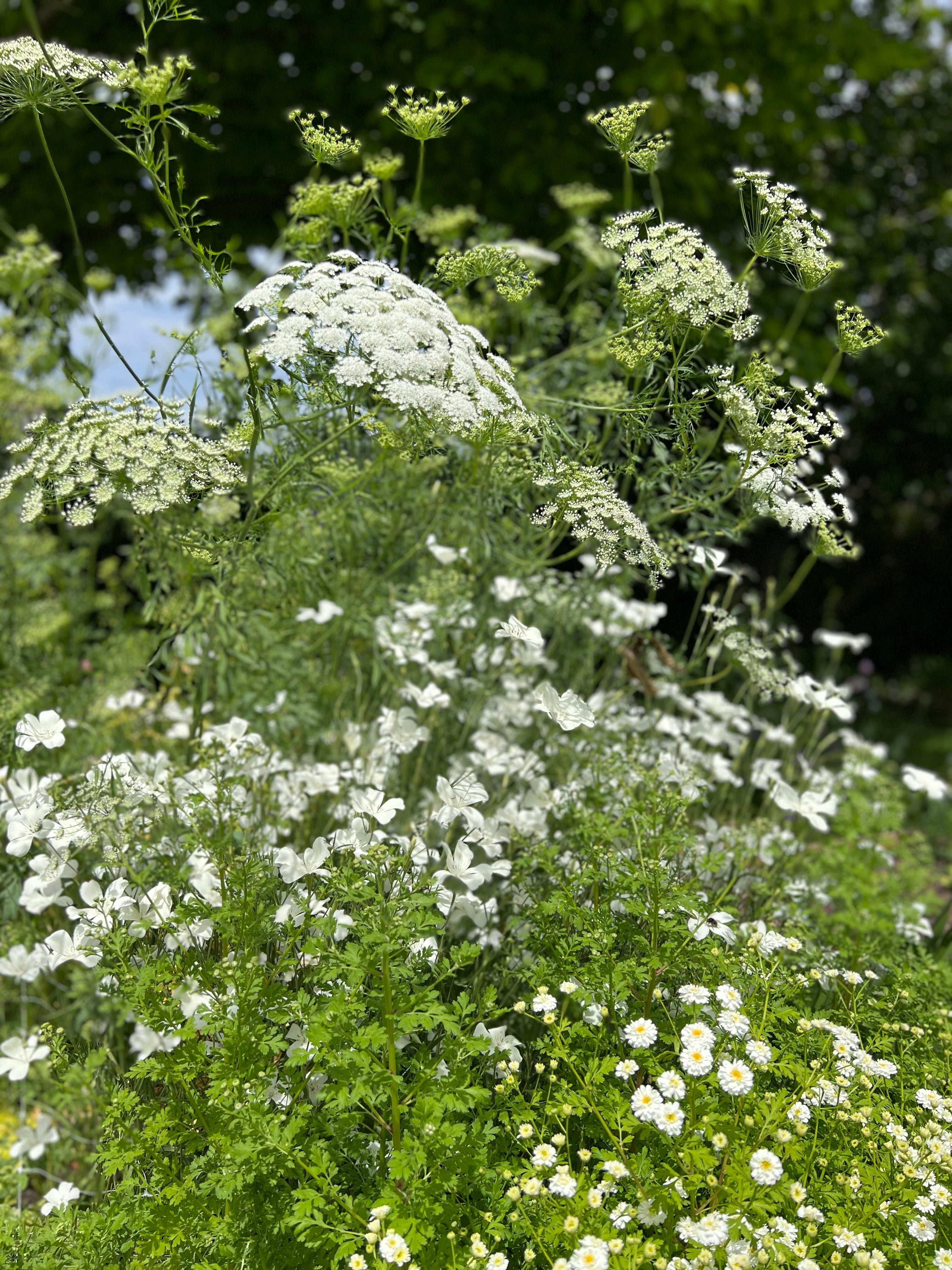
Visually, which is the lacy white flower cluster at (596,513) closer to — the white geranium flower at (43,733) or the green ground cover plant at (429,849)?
the green ground cover plant at (429,849)

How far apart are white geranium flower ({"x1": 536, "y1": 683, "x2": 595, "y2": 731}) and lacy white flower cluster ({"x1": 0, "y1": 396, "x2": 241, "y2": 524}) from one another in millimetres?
730

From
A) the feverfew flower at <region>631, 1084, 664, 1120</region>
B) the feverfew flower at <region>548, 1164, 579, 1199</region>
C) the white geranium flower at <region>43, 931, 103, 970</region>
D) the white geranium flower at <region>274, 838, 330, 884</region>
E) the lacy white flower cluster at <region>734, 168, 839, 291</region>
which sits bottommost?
Result: the white geranium flower at <region>43, 931, 103, 970</region>

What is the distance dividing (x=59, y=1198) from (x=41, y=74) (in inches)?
82.2

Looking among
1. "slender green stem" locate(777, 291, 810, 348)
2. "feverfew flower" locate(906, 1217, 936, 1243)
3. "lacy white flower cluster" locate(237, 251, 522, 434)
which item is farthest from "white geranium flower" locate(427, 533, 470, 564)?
"feverfew flower" locate(906, 1217, 936, 1243)

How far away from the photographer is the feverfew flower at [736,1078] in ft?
4.86

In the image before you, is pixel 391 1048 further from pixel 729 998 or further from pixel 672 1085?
pixel 729 998

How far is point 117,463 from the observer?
183cm

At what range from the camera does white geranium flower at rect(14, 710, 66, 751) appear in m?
2.01

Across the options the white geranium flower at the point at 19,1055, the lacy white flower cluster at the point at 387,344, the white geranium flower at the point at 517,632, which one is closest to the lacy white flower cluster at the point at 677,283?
the lacy white flower cluster at the point at 387,344

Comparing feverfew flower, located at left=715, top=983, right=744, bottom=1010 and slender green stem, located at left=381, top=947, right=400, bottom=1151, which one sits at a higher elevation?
feverfew flower, located at left=715, top=983, right=744, bottom=1010

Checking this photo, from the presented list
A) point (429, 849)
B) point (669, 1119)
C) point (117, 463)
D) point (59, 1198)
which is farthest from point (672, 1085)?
point (117, 463)

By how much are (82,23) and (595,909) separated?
636 cm

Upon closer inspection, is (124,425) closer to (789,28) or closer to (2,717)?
(2,717)

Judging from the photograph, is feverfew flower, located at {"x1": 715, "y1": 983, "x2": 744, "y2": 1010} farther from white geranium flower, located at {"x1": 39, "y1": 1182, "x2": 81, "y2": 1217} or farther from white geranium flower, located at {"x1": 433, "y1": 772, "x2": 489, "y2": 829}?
white geranium flower, located at {"x1": 39, "y1": 1182, "x2": 81, "y2": 1217}
